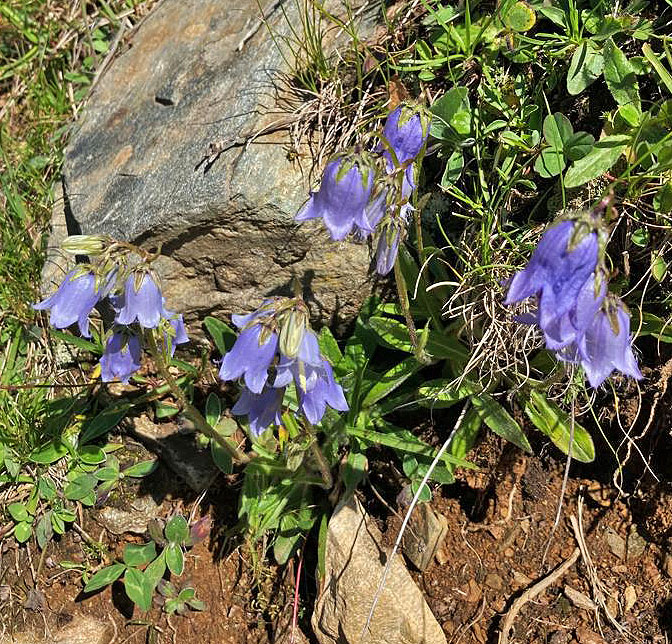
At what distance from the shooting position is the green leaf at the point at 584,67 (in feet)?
10.5

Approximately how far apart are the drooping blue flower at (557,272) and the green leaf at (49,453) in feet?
8.03

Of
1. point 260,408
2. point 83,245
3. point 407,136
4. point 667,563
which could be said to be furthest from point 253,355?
point 667,563

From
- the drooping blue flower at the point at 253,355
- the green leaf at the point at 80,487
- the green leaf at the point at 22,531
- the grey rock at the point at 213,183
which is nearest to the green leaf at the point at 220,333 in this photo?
the grey rock at the point at 213,183

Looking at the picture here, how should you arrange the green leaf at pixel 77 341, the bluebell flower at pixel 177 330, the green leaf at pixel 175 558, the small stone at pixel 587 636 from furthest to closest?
1. the green leaf at pixel 77 341
2. the green leaf at pixel 175 558
3. the bluebell flower at pixel 177 330
4. the small stone at pixel 587 636

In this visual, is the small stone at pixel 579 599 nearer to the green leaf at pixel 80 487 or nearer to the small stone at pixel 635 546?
the small stone at pixel 635 546

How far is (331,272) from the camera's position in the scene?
3.60 m

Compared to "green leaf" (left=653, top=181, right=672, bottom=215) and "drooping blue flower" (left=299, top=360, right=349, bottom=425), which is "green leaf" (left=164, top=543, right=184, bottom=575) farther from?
"green leaf" (left=653, top=181, right=672, bottom=215)

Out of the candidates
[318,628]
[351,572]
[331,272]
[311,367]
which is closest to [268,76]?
[331,272]

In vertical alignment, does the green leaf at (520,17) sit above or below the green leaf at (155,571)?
above

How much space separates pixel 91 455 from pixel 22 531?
1.52 ft

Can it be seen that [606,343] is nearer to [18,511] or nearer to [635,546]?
[635,546]

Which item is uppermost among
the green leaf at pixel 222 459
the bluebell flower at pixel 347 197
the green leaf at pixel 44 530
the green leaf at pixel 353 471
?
the bluebell flower at pixel 347 197

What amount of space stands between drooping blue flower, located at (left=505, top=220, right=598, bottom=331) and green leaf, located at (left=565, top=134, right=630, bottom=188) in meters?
0.94

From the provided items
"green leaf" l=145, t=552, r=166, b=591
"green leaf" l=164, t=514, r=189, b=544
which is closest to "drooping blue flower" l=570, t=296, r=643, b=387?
"green leaf" l=164, t=514, r=189, b=544
